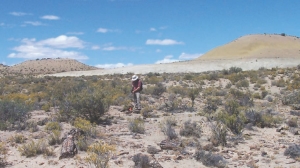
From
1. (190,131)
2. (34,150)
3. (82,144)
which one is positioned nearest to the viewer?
(34,150)

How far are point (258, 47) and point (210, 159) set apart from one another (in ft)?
314

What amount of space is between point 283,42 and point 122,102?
9628cm

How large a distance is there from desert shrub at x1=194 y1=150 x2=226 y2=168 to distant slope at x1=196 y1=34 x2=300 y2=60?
82.9 meters

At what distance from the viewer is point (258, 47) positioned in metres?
97.4

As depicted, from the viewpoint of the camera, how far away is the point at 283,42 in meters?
Answer: 101

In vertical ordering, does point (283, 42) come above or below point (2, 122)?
above

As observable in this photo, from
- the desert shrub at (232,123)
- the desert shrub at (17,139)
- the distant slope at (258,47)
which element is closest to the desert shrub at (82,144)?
the desert shrub at (17,139)

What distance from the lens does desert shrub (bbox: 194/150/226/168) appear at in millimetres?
8012

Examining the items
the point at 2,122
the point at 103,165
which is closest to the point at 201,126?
the point at 103,165

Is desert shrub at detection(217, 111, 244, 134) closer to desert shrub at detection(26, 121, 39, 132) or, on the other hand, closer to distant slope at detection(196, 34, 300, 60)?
desert shrub at detection(26, 121, 39, 132)

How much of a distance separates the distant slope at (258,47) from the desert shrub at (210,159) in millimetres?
Result: 82894

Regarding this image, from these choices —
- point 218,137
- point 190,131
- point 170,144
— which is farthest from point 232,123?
point 170,144

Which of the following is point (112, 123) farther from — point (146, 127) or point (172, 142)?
point (172, 142)

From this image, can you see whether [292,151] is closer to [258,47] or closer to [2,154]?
[2,154]
